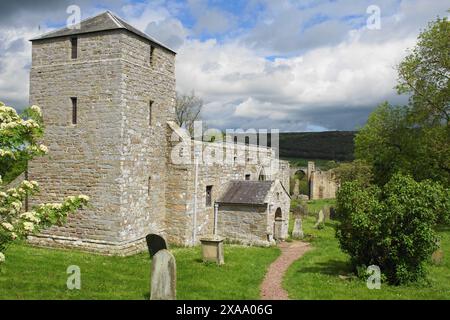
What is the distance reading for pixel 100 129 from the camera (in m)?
16.7

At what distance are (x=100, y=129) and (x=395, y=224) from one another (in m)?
11.6

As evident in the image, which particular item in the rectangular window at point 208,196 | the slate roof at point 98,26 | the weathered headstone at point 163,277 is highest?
the slate roof at point 98,26

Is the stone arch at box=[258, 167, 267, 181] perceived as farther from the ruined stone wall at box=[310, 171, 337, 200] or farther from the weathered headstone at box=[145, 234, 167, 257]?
the ruined stone wall at box=[310, 171, 337, 200]

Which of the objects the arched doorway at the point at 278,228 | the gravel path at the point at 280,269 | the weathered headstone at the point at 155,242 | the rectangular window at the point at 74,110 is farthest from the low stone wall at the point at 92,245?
the arched doorway at the point at 278,228

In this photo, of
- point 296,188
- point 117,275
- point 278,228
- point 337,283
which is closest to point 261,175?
point 278,228

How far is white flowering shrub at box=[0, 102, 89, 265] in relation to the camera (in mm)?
8484

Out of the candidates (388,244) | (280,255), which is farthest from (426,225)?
(280,255)

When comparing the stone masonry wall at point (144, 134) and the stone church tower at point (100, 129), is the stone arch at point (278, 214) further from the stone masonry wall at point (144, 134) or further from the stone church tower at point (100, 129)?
the stone church tower at point (100, 129)

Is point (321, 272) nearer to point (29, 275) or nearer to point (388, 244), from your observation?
point (388, 244)

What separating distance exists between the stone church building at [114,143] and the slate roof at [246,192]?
1.87 ft

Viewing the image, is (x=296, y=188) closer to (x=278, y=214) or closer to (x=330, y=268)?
(x=278, y=214)

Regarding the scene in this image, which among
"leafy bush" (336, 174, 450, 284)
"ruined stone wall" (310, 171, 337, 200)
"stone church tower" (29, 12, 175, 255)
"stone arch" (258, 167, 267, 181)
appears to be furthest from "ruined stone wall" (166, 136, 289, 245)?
"ruined stone wall" (310, 171, 337, 200)

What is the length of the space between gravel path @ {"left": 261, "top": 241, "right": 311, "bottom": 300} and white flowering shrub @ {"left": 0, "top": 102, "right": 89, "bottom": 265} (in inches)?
233

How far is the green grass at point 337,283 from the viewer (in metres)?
11.4
